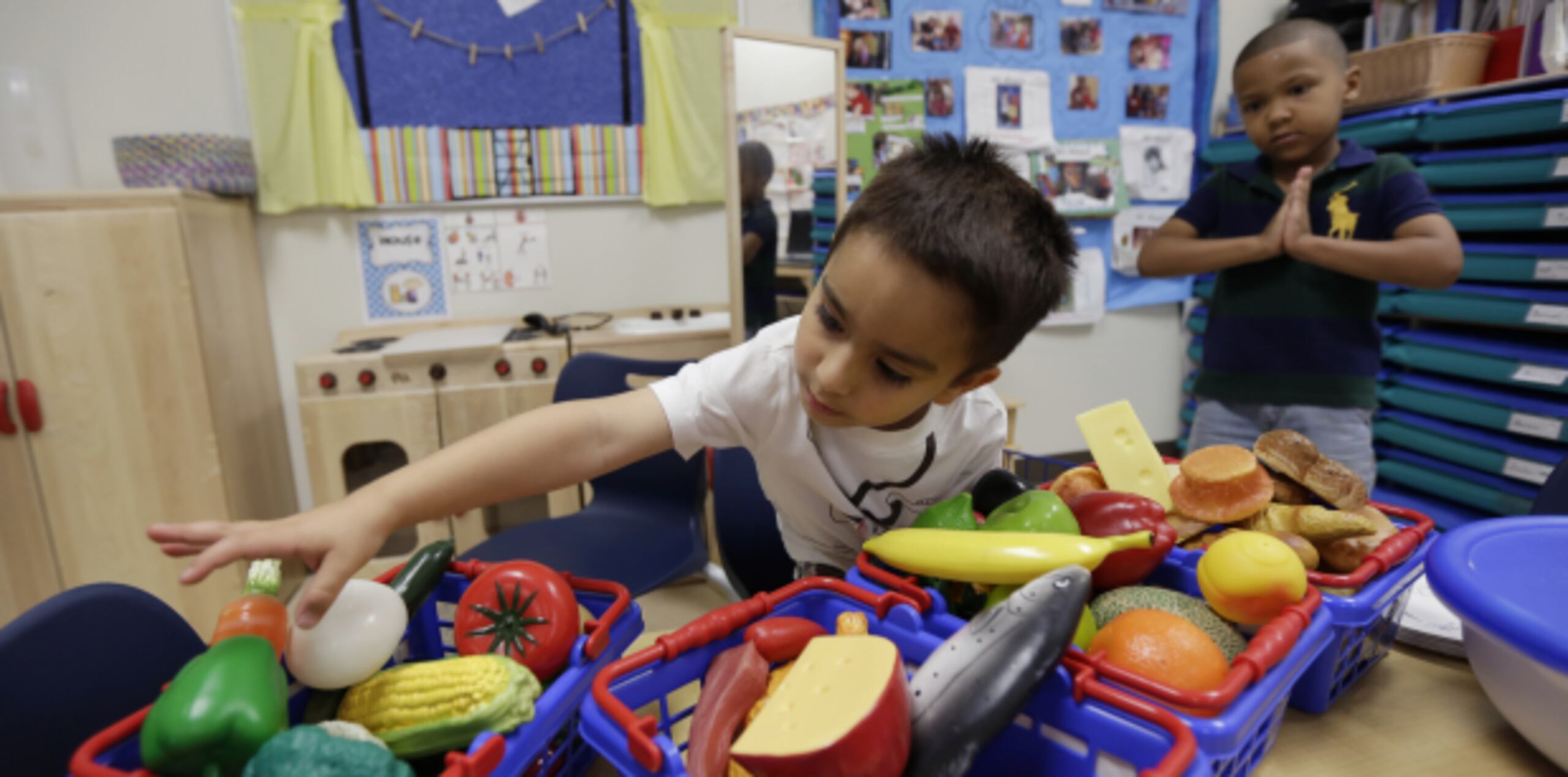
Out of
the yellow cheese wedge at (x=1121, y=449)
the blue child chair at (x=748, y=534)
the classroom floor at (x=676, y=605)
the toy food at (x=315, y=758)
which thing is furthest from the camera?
the blue child chair at (x=748, y=534)

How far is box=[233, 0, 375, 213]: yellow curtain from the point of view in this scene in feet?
6.28

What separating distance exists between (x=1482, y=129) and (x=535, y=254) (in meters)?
2.52

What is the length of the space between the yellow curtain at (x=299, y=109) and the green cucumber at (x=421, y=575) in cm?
182

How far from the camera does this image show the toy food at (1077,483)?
2.29 feet

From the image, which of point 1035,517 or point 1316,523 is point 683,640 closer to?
point 1035,517

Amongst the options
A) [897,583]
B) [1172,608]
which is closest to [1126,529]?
[1172,608]

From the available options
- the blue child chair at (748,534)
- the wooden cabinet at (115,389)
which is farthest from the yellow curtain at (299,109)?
the blue child chair at (748,534)

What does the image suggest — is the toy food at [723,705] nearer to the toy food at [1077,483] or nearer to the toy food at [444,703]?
the toy food at [444,703]

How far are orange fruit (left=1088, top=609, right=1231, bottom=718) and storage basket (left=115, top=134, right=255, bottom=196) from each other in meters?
2.15

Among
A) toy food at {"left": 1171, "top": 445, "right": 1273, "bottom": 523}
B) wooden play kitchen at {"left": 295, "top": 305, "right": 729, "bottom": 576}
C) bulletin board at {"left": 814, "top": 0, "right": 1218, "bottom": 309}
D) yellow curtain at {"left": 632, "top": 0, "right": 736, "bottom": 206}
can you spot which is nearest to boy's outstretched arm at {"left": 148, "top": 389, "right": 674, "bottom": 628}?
toy food at {"left": 1171, "top": 445, "right": 1273, "bottom": 523}

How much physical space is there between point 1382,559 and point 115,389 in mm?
2187

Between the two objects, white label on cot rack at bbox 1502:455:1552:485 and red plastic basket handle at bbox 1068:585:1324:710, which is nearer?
red plastic basket handle at bbox 1068:585:1324:710

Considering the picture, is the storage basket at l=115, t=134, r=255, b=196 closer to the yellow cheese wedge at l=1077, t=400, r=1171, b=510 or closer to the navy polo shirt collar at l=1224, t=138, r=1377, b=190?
the yellow cheese wedge at l=1077, t=400, r=1171, b=510

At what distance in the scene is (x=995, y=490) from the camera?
2.14 ft
